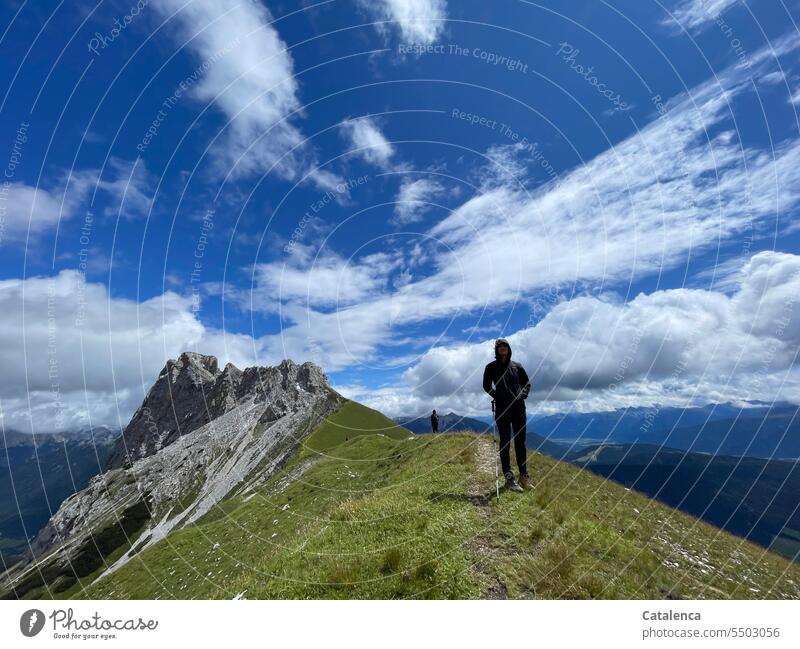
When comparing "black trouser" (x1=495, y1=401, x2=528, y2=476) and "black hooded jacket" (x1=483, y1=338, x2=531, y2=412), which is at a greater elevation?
"black hooded jacket" (x1=483, y1=338, x2=531, y2=412)

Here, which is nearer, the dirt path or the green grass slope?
the dirt path

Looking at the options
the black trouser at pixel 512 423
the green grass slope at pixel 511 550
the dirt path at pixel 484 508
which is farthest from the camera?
the black trouser at pixel 512 423

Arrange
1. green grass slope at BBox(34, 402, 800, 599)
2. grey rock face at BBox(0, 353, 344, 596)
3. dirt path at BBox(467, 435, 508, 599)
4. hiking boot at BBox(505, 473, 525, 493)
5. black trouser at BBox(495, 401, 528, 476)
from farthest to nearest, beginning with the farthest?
grey rock face at BBox(0, 353, 344, 596) → hiking boot at BBox(505, 473, 525, 493) → black trouser at BBox(495, 401, 528, 476) → green grass slope at BBox(34, 402, 800, 599) → dirt path at BBox(467, 435, 508, 599)

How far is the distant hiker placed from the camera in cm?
1238

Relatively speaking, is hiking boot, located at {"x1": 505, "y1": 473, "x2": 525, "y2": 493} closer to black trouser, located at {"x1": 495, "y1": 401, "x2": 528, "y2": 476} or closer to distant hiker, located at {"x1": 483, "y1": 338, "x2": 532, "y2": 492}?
distant hiker, located at {"x1": 483, "y1": 338, "x2": 532, "y2": 492}

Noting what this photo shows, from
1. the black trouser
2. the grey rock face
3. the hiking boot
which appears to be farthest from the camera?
the grey rock face

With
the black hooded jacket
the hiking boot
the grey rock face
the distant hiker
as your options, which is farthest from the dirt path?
the grey rock face

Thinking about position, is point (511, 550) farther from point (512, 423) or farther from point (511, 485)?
point (512, 423)

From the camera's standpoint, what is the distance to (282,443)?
5925 inches

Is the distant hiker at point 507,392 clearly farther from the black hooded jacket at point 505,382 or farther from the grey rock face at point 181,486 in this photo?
the grey rock face at point 181,486

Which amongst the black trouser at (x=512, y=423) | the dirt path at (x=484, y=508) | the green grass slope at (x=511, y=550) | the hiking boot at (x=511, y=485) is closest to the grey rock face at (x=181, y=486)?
the dirt path at (x=484, y=508)

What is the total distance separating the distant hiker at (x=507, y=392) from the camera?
1238 centimetres
